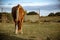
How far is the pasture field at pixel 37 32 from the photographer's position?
160cm

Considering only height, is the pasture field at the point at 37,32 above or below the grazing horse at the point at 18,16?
below

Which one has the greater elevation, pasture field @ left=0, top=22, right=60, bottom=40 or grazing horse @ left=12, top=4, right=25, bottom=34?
grazing horse @ left=12, top=4, right=25, bottom=34

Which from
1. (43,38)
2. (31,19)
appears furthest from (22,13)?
(43,38)

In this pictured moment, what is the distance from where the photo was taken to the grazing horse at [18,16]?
1653mm

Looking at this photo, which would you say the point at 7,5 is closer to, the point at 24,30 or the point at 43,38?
the point at 24,30

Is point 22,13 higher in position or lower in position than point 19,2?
lower

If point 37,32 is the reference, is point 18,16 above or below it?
above

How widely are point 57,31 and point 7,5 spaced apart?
598 mm

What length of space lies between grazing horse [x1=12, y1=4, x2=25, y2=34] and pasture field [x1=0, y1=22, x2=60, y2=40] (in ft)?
0.13

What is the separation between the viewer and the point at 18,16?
1.66 m

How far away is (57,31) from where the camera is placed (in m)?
1.59

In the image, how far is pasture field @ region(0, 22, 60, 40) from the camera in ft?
5.24

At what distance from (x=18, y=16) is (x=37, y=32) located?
25 cm

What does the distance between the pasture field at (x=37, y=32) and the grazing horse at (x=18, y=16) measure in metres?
0.04
